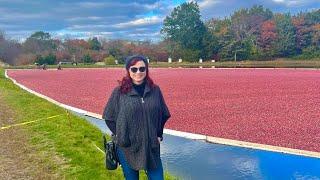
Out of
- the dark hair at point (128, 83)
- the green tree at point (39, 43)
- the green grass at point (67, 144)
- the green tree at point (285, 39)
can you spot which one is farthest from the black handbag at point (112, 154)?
the green tree at point (39, 43)

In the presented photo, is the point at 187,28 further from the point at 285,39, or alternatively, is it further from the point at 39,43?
the point at 39,43

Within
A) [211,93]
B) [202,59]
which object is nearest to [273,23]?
[202,59]

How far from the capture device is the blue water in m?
6.76

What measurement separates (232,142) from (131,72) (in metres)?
5.04

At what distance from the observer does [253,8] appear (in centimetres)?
8031

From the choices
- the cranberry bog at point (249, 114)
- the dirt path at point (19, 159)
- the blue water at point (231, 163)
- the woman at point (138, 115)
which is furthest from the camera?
the cranberry bog at point (249, 114)

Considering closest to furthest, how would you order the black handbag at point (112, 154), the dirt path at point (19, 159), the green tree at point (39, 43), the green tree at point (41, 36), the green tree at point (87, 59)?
the black handbag at point (112, 154) < the dirt path at point (19, 159) < the green tree at point (87, 59) < the green tree at point (39, 43) < the green tree at point (41, 36)

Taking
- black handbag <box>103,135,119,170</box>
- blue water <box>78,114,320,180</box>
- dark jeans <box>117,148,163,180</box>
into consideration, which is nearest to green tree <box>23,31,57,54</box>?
blue water <box>78,114,320,180</box>

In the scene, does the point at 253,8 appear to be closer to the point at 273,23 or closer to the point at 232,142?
the point at 273,23

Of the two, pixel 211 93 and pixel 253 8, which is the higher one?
pixel 253 8

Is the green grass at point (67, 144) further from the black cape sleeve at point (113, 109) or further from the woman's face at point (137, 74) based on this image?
the woman's face at point (137, 74)

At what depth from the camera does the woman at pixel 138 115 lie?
Answer: 4152 mm

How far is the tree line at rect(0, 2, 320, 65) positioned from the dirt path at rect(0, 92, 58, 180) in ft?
185

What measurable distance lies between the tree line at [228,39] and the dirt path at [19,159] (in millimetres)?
56409
